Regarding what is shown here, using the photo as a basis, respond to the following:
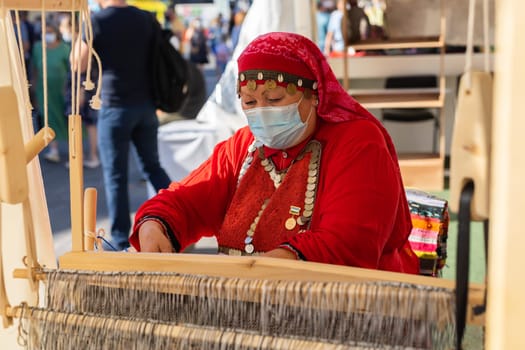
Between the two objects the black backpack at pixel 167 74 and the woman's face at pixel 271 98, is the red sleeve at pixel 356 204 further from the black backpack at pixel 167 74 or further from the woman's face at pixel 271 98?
the black backpack at pixel 167 74

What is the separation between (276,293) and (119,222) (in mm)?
3355

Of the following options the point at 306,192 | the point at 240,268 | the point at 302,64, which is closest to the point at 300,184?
the point at 306,192

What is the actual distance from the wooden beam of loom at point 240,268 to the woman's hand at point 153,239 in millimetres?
461

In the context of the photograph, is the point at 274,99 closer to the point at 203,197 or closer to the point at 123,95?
the point at 203,197

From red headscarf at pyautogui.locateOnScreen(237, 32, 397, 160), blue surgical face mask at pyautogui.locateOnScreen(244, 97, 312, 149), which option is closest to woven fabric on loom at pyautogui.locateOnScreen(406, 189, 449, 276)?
red headscarf at pyautogui.locateOnScreen(237, 32, 397, 160)

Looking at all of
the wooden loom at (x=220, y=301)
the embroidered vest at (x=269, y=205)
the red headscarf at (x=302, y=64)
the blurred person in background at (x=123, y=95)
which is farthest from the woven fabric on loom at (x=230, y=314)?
the blurred person in background at (x=123, y=95)

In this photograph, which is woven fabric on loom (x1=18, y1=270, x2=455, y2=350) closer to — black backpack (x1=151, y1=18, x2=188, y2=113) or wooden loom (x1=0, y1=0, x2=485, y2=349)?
wooden loom (x1=0, y1=0, x2=485, y2=349)

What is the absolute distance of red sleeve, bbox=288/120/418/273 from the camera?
153 cm

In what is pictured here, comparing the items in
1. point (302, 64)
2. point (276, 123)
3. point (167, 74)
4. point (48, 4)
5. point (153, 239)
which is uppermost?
point (48, 4)

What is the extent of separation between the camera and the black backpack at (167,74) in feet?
13.1

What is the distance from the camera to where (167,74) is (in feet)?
13.3

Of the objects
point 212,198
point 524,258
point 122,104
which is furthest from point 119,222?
point 524,258

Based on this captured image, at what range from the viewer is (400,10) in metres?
4.59

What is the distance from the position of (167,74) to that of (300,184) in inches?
98.1
